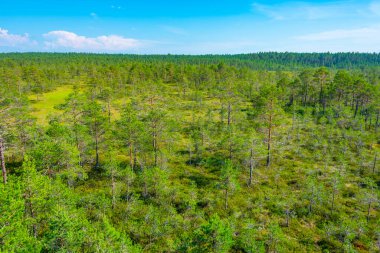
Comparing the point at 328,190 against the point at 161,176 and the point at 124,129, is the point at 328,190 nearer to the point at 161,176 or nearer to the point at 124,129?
the point at 161,176

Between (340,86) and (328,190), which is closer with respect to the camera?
(328,190)

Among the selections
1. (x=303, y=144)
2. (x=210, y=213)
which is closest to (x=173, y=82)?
(x=303, y=144)

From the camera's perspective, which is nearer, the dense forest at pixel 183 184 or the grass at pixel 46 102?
the dense forest at pixel 183 184

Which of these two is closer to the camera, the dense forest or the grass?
the dense forest

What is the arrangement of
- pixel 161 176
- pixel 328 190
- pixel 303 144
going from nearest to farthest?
pixel 161 176 < pixel 328 190 < pixel 303 144

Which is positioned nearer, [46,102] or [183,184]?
[183,184]

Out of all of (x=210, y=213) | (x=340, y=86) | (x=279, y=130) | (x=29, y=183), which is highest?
(x=340, y=86)

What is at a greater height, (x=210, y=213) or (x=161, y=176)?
(x=161, y=176)

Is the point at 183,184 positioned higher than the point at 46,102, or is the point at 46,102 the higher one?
the point at 46,102
